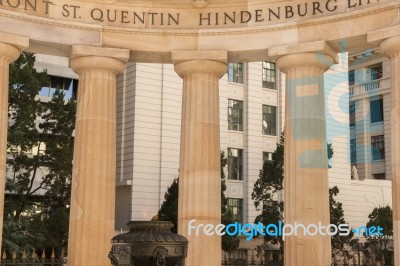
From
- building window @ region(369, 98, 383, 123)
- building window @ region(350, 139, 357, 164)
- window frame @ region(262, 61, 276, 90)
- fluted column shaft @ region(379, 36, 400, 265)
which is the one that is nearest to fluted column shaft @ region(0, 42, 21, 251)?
fluted column shaft @ region(379, 36, 400, 265)

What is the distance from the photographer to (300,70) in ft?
173

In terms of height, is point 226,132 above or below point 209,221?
above

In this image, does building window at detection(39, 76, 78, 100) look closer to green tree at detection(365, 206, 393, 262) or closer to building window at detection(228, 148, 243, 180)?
building window at detection(228, 148, 243, 180)

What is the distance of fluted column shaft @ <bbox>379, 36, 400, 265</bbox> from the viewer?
4762 centimetres

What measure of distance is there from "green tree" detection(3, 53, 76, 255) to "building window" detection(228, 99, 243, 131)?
37810mm

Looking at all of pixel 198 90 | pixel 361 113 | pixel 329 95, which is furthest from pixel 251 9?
pixel 361 113

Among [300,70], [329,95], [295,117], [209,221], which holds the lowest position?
[209,221]

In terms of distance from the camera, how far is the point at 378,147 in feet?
543

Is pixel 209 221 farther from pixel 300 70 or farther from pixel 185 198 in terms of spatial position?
pixel 300 70

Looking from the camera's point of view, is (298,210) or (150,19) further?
(150,19)

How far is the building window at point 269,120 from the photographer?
13000cm

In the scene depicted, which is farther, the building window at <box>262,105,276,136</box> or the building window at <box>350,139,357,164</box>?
the building window at <box>350,139,357,164</box>

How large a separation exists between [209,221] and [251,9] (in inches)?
667

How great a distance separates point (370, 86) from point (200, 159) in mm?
120148
